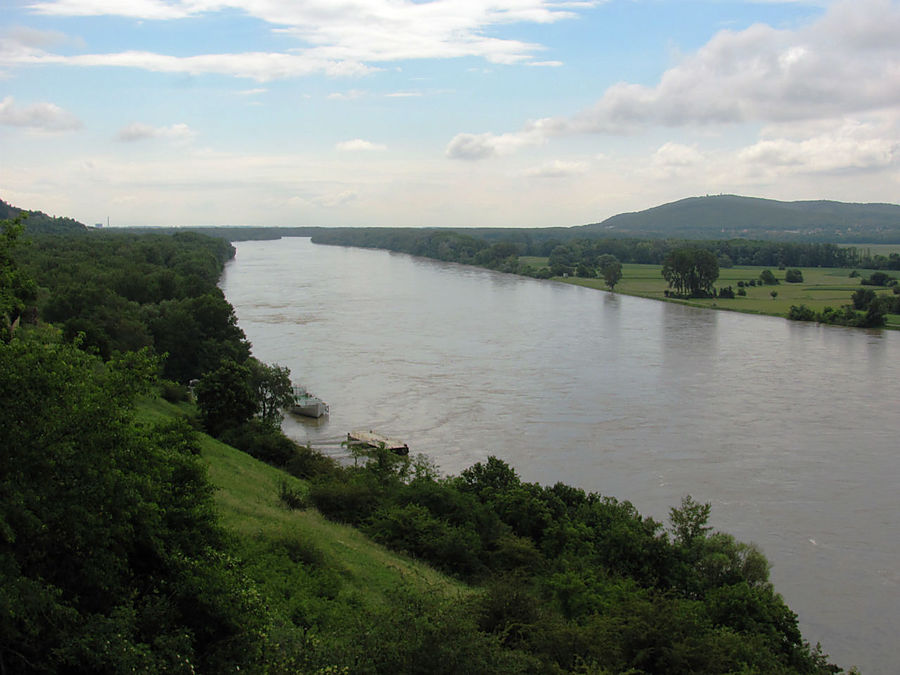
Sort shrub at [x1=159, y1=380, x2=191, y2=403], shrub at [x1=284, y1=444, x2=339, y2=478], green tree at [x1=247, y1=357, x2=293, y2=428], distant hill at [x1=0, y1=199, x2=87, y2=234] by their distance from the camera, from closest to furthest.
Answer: shrub at [x1=284, y1=444, x2=339, y2=478] → shrub at [x1=159, y1=380, x2=191, y2=403] → green tree at [x1=247, y1=357, x2=293, y2=428] → distant hill at [x1=0, y1=199, x2=87, y2=234]

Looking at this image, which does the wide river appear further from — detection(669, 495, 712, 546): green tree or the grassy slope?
the grassy slope

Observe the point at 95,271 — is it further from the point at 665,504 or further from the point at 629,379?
the point at 665,504

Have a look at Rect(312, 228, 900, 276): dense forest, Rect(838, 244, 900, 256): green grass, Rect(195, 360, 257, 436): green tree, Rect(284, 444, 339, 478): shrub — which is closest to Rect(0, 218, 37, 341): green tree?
Rect(284, 444, 339, 478): shrub

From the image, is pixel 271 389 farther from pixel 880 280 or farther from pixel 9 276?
pixel 880 280

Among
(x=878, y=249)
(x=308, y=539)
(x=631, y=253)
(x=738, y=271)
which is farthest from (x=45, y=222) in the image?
(x=878, y=249)

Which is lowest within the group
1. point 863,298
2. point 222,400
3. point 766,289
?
point 222,400

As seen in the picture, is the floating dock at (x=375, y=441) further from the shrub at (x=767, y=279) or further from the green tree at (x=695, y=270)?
the shrub at (x=767, y=279)

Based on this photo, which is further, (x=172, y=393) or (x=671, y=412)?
(x=671, y=412)
